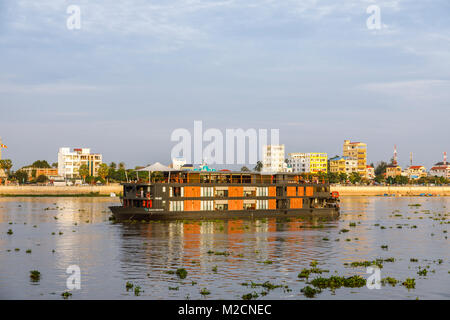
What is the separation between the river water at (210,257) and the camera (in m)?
33.7

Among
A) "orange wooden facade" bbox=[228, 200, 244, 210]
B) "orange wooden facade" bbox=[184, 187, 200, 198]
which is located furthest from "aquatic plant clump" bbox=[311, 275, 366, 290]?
"orange wooden facade" bbox=[228, 200, 244, 210]

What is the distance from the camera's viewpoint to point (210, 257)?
46344mm

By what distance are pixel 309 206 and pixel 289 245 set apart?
124 ft

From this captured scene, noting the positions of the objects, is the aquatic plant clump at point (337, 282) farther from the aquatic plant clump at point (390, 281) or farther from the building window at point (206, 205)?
the building window at point (206, 205)

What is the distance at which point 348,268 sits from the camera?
135ft

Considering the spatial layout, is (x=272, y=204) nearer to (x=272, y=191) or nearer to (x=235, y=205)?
(x=272, y=191)

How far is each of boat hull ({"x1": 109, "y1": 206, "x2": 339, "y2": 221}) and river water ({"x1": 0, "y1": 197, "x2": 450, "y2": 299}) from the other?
2.93 meters

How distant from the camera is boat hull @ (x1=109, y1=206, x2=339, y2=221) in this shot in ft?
261

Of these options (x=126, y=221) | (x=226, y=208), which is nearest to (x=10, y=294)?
(x=126, y=221)

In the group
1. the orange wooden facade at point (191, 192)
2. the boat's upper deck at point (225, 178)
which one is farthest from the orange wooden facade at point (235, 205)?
the orange wooden facade at point (191, 192)

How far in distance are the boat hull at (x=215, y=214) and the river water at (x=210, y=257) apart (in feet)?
9.60
